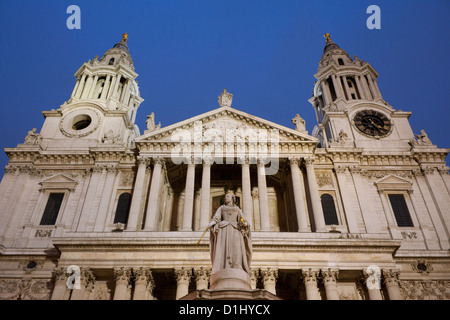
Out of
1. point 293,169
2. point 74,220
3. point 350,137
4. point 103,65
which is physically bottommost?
point 74,220

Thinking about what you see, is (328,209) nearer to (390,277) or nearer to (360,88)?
(390,277)

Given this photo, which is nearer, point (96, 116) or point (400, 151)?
point (400, 151)

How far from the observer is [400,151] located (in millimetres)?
30859

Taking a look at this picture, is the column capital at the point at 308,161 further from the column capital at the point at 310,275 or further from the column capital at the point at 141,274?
the column capital at the point at 141,274

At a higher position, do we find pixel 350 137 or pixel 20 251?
pixel 350 137

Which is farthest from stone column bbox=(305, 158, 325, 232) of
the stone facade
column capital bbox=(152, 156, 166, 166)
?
column capital bbox=(152, 156, 166, 166)


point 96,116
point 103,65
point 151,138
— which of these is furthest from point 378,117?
point 103,65

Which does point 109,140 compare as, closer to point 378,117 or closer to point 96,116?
point 96,116

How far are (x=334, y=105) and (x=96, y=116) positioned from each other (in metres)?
24.1

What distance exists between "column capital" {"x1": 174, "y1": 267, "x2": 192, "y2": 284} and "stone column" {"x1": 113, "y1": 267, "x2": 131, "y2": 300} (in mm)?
2880

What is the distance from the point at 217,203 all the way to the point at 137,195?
7779 mm

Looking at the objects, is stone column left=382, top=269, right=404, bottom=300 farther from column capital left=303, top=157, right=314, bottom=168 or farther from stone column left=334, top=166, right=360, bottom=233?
column capital left=303, top=157, right=314, bottom=168

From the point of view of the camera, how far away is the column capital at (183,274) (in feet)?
67.7
